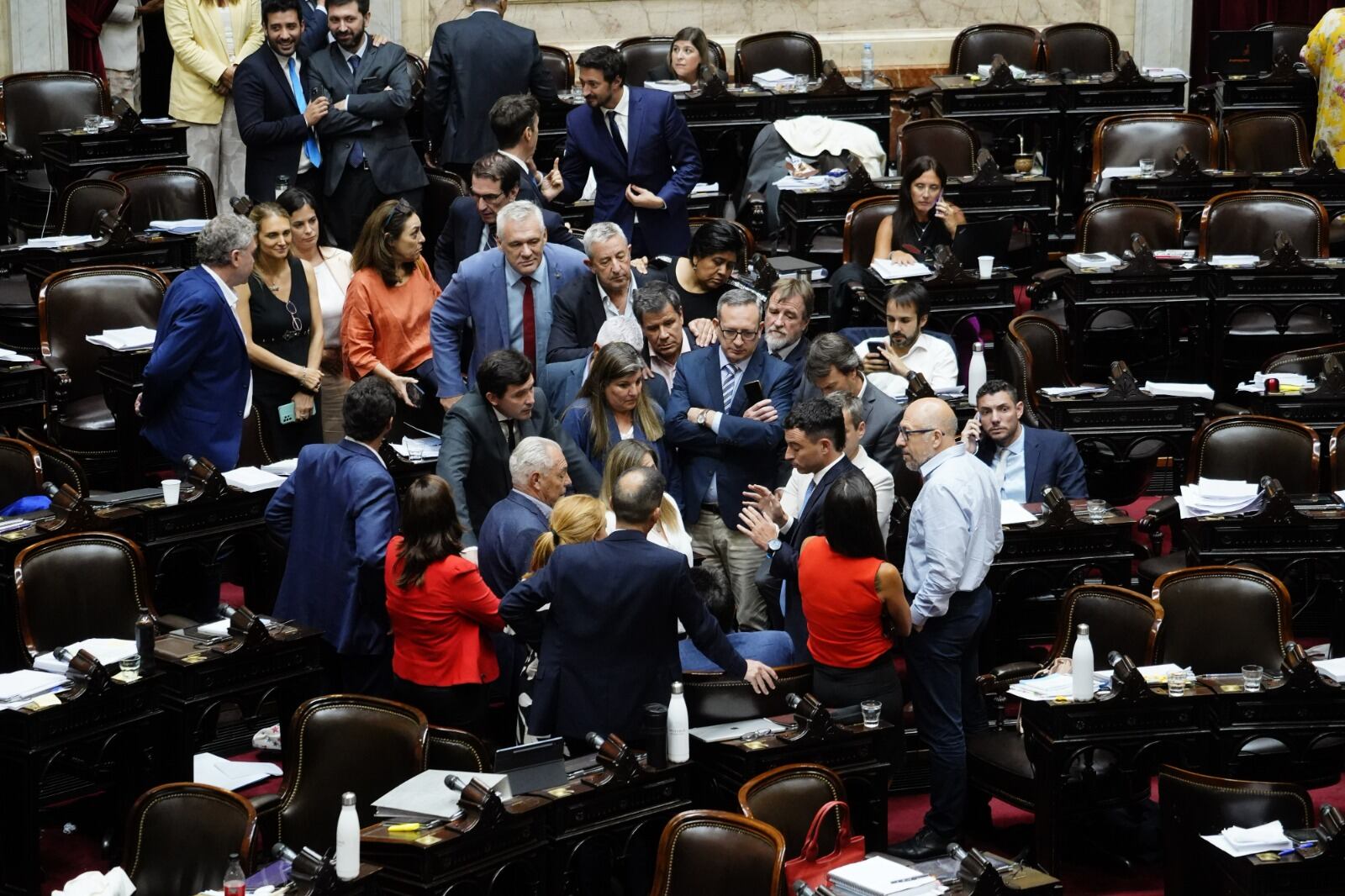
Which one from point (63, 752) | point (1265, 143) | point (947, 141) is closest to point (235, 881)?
point (63, 752)

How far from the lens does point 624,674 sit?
6.02 metres

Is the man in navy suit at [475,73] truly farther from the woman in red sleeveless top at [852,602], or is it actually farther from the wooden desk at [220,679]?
the woman in red sleeveless top at [852,602]

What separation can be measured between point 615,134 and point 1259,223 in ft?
10.5

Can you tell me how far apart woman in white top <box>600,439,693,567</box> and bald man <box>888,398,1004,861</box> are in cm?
72

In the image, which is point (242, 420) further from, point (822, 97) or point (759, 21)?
point (759, 21)

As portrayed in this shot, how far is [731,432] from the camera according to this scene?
725 cm

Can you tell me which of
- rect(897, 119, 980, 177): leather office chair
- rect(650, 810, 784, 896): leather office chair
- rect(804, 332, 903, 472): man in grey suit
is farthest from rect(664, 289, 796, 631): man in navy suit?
rect(897, 119, 980, 177): leather office chair

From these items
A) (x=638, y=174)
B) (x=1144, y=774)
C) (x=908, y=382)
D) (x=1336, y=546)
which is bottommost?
(x=1144, y=774)

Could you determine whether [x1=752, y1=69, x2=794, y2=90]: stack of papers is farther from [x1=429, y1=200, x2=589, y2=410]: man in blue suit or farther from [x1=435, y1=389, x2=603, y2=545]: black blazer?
[x1=435, y1=389, x2=603, y2=545]: black blazer

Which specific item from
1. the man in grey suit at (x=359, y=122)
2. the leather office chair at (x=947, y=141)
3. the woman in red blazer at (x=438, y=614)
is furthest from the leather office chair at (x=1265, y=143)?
the woman in red blazer at (x=438, y=614)

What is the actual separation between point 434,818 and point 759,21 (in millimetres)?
8566

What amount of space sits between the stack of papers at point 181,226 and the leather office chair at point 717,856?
199 inches

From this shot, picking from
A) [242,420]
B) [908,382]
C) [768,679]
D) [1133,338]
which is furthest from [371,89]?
[768,679]

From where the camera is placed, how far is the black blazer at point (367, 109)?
962 centimetres
